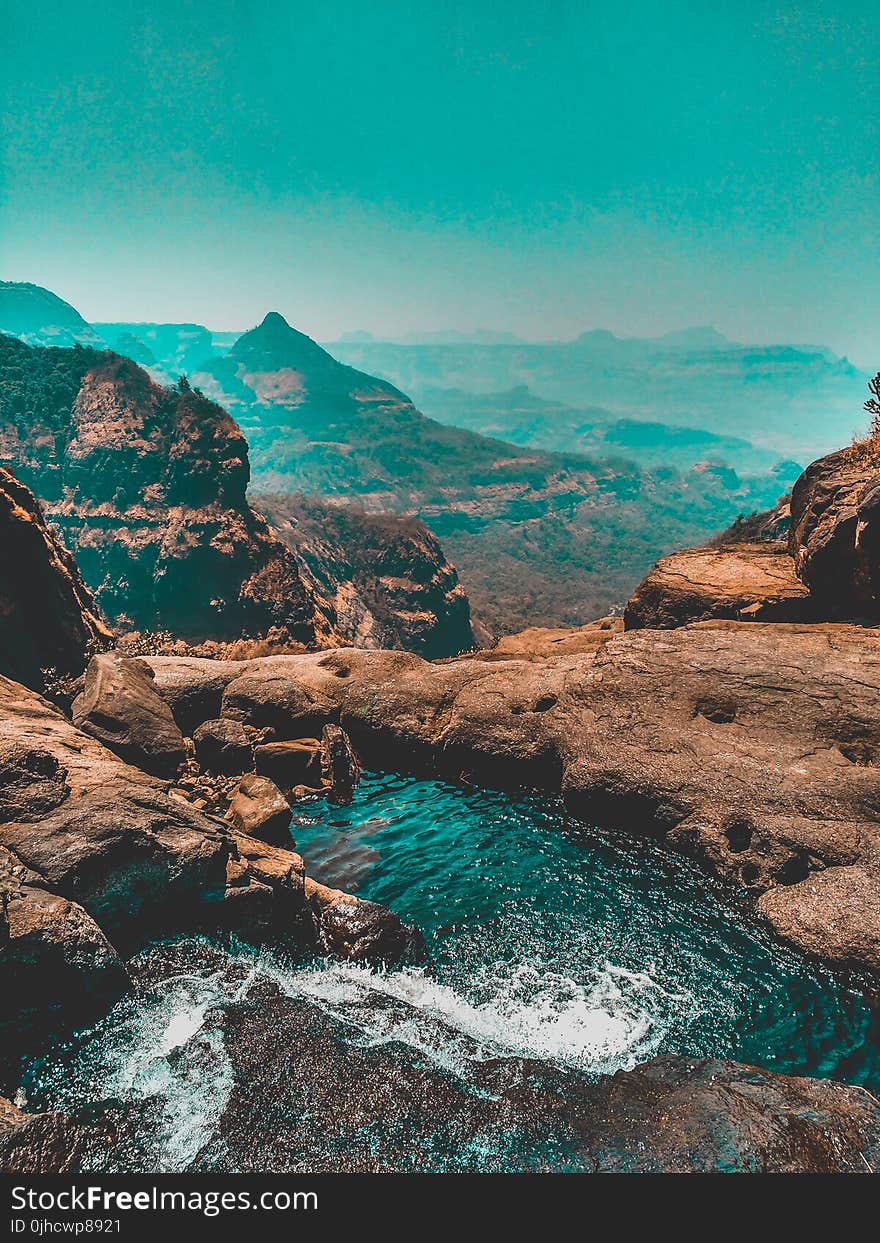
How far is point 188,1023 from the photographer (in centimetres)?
1371

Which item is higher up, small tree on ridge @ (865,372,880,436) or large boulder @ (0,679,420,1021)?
small tree on ridge @ (865,372,880,436)

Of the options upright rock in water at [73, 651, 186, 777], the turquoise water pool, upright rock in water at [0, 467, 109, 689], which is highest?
upright rock in water at [0, 467, 109, 689]

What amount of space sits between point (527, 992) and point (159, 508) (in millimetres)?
122530

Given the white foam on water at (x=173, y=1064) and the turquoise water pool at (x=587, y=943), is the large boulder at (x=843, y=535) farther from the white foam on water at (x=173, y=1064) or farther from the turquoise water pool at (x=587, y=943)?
the white foam on water at (x=173, y=1064)

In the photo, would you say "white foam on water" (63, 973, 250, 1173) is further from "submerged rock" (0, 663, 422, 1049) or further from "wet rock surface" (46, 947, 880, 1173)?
"submerged rock" (0, 663, 422, 1049)

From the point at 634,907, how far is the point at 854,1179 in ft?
28.9

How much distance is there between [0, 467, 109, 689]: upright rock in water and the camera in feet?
97.0

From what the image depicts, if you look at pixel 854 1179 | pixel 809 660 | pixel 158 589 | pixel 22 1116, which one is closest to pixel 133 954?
pixel 22 1116

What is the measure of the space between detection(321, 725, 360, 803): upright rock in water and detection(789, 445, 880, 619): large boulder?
2212 centimetres

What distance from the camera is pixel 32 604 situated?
3153 cm

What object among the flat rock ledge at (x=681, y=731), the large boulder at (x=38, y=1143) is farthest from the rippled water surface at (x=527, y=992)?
the flat rock ledge at (x=681, y=731)

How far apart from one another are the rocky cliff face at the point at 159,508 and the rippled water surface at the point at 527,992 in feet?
245

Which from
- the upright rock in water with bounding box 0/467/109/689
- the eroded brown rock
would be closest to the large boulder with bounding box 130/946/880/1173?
the eroded brown rock

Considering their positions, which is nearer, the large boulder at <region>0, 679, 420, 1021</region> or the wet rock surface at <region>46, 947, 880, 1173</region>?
the wet rock surface at <region>46, 947, 880, 1173</region>
